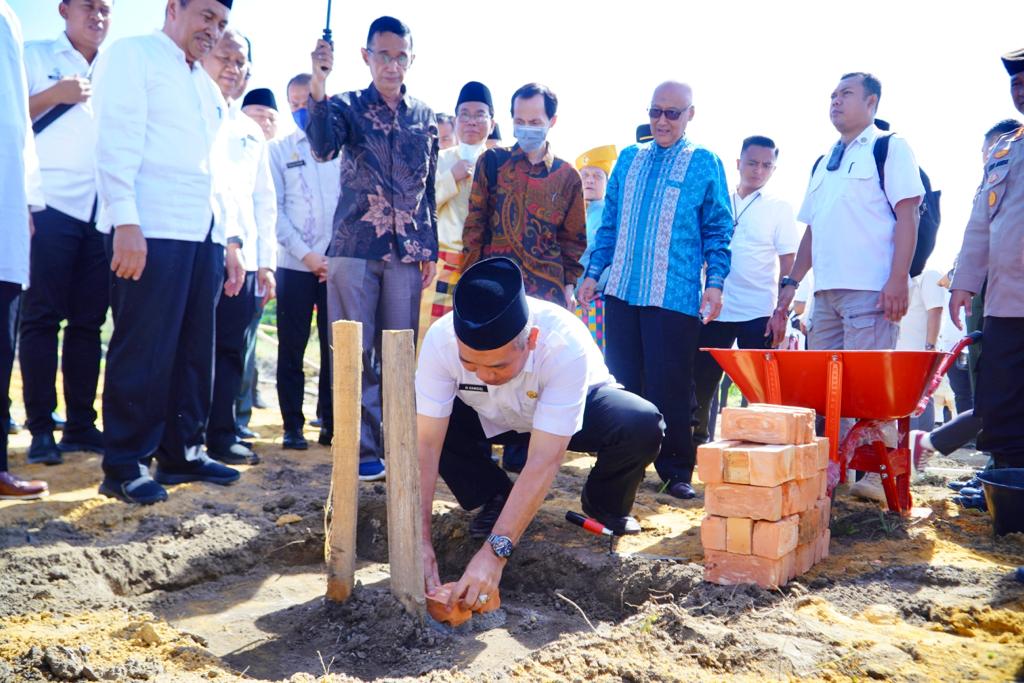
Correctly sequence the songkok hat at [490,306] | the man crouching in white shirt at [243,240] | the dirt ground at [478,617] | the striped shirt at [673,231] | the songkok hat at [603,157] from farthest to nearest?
1. the songkok hat at [603,157]
2. the man crouching in white shirt at [243,240]
3. the striped shirt at [673,231]
4. the songkok hat at [490,306]
5. the dirt ground at [478,617]

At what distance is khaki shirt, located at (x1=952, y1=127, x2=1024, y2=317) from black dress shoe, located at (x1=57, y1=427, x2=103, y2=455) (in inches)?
194

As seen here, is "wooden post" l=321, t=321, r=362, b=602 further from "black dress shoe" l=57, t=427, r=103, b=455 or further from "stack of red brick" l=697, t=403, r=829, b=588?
"black dress shoe" l=57, t=427, r=103, b=455

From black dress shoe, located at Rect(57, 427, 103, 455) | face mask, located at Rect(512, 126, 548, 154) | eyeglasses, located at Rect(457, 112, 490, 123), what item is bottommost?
black dress shoe, located at Rect(57, 427, 103, 455)

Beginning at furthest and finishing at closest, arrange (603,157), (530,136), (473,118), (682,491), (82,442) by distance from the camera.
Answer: (603,157), (473,118), (82,442), (530,136), (682,491)

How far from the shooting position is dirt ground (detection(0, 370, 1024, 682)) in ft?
7.62

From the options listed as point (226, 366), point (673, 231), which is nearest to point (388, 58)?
point (673, 231)

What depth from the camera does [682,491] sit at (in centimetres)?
439

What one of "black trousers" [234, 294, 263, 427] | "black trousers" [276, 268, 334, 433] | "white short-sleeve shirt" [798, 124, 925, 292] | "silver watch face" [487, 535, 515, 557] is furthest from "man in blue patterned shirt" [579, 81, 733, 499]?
"black trousers" [234, 294, 263, 427]

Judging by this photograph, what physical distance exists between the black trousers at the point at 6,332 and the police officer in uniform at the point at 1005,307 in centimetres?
441

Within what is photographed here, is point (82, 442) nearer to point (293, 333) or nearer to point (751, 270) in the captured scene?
point (293, 333)

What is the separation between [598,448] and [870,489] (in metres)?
1.65

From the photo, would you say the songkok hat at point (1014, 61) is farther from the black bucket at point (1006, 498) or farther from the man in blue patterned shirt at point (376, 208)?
the man in blue patterned shirt at point (376, 208)

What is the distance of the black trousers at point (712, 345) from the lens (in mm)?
5105

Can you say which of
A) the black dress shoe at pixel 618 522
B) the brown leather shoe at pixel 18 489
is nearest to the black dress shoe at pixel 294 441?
the brown leather shoe at pixel 18 489
